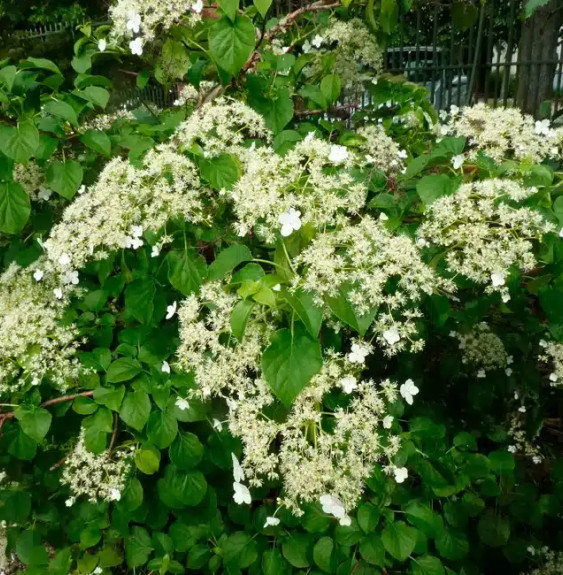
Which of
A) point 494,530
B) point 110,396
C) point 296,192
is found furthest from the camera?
point 494,530

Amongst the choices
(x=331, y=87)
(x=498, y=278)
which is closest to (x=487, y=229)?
(x=498, y=278)

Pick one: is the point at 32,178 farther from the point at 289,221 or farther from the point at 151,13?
the point at 289,221

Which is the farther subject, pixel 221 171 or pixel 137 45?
pixel 137 45

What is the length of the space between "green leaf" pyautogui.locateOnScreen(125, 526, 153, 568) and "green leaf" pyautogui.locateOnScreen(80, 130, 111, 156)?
103 cm

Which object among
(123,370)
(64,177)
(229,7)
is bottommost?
(123,370)

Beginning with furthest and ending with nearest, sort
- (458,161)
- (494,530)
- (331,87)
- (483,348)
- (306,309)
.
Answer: (483,348)
(494,530)
(331,87)
(458,161)
(306,309)

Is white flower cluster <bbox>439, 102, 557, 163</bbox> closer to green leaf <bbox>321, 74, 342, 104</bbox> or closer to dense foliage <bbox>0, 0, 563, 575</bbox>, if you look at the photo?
dense foliage <bbox>0, 0, 563, 575</bbox>

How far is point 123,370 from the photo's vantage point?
1.33 meters

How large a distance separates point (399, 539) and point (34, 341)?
997 millimetres

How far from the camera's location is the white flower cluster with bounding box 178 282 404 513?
1.07m

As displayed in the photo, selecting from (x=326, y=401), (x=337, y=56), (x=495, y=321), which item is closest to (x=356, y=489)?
(x=326, y=401)

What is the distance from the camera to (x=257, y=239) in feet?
4.37

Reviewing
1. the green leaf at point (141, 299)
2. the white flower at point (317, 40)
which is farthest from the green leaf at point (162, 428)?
the white flower at point (317, 40)

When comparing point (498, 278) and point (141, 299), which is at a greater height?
point (498, 278)
